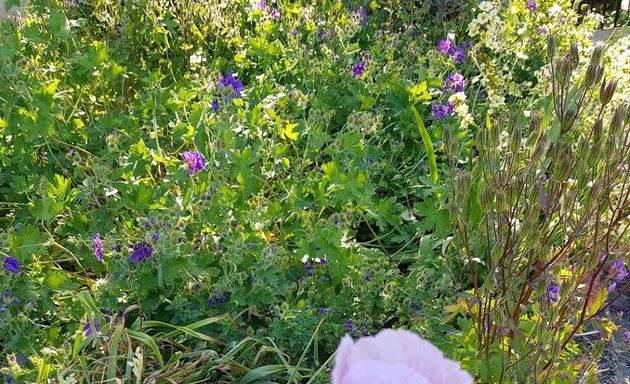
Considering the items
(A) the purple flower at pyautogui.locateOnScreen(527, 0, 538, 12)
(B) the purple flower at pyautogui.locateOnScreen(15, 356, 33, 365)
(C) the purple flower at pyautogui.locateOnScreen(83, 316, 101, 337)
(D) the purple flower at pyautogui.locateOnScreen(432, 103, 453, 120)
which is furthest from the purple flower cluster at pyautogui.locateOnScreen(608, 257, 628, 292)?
(A) the purple flower at pyautogui.locateOnScreen(527, 0, 538, 12)

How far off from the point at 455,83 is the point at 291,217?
104cm

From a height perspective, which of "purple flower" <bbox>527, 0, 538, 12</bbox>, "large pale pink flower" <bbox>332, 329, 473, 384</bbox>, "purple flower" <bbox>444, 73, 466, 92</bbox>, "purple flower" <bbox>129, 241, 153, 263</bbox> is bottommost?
"purple flower" <bbox>129, 241, 153, 263</bbox>

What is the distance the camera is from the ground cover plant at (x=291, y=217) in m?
1.44

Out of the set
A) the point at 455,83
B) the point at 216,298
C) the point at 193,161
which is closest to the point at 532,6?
the point at 455,83

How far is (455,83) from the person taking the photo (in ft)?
9.26

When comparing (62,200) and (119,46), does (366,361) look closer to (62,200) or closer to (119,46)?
(62,200)

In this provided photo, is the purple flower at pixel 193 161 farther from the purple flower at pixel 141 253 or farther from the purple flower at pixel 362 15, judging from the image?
the purple flower at pixel 362 15

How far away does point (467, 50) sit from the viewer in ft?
11.1

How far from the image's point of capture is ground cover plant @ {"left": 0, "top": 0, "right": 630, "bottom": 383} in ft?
4.73

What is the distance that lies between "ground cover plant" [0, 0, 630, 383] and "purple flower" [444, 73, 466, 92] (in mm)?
13

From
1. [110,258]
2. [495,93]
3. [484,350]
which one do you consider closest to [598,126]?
[484,350]

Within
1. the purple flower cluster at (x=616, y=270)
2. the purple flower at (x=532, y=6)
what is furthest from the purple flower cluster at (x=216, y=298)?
the purple flower at (x=532, y=6)

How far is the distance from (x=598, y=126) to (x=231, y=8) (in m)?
2.63

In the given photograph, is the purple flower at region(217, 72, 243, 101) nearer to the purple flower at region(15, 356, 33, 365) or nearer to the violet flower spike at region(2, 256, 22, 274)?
the violet flower spike at region(2, 256, 22, 274)
